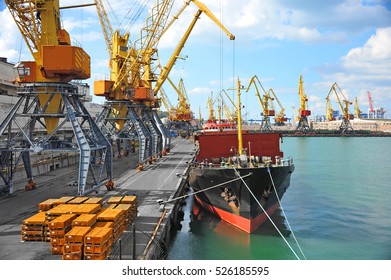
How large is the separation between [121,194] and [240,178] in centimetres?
1189

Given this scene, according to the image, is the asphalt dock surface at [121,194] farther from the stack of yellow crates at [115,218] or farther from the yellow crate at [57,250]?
the stack of yellow crates at [115,218]

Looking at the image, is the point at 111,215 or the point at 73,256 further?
the point at 111,215

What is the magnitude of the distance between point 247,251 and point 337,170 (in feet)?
160

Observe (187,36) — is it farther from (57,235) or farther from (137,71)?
(57,235)

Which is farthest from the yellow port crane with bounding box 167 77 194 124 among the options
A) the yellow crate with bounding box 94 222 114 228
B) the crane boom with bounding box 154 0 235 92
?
the yellow crate with bounding box 94 222 114 228

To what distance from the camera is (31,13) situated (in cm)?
3306

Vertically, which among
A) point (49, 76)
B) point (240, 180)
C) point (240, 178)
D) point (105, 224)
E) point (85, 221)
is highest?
point (49, 76)

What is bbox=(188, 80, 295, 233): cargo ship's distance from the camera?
94.9 ft

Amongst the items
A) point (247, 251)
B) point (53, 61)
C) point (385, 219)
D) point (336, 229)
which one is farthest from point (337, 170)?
point (53, 61)

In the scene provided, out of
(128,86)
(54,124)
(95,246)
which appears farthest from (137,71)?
(95,246)

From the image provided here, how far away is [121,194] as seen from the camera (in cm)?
3356

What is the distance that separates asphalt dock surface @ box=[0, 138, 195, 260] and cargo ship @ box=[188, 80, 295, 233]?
13.1 ft
